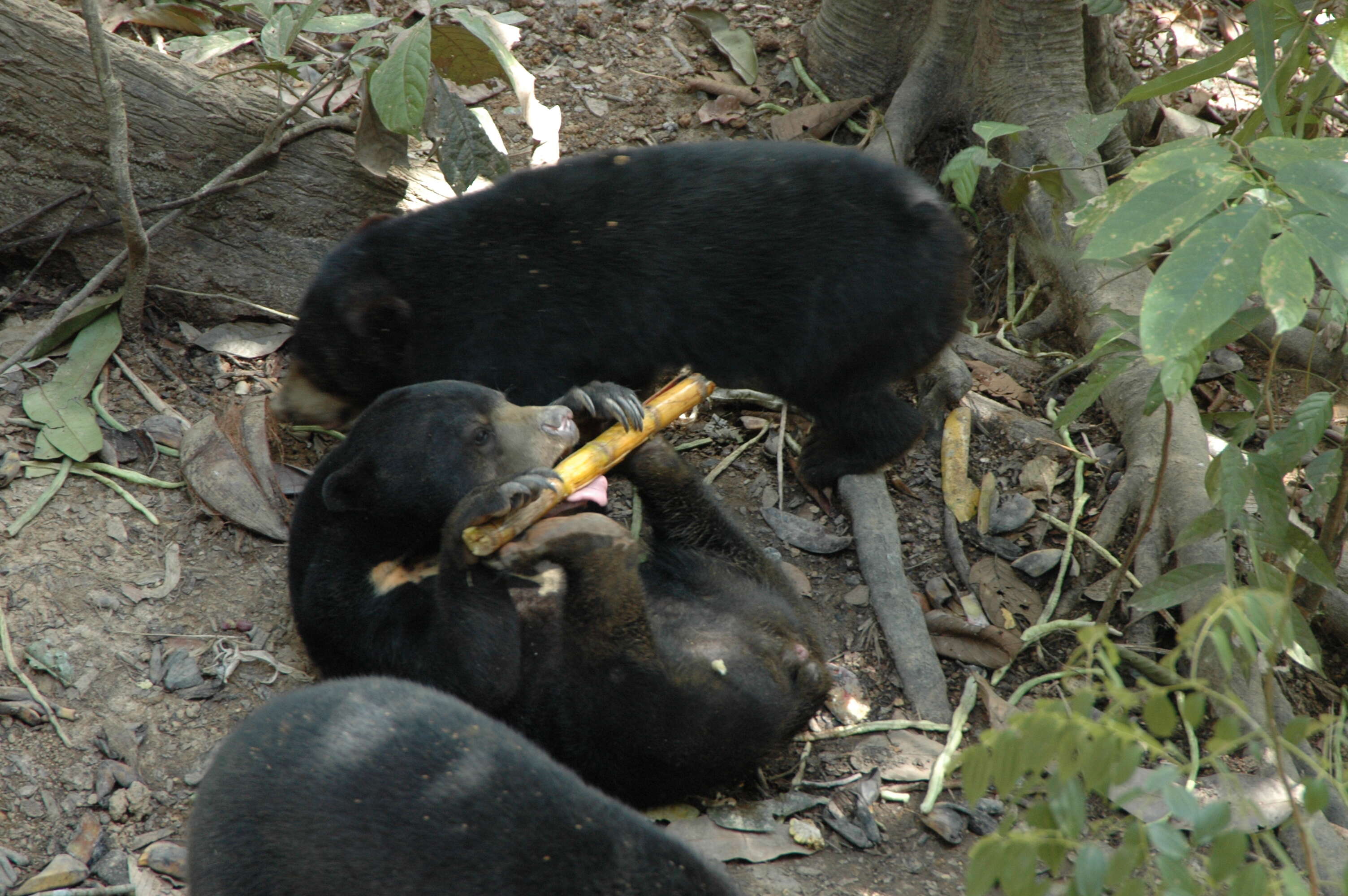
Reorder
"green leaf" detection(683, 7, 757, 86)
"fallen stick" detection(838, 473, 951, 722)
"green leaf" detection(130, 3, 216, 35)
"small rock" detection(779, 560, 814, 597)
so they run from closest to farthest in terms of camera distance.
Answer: "fallen stick" detection(838, 473, 951, 722), "small rock" detection(779, 560, 814, 597), "green leaf" detection(130, 3, 216, 35), "green leaf" detection(683, 7, 757, 86)

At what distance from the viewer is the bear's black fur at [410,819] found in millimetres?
2084

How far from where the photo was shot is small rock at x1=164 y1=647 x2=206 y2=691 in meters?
3.56

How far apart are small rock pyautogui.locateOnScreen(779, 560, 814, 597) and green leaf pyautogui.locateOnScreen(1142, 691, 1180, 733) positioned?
9.69 ft

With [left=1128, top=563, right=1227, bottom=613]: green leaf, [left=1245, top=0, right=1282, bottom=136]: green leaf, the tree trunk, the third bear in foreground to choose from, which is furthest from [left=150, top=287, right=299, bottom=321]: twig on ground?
[left=1245, top=0, right=1282, bottom=136]: green leaf

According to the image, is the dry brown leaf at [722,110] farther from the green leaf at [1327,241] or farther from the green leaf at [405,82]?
the green leaf at [1327,241]

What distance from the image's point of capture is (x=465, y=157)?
186 inches

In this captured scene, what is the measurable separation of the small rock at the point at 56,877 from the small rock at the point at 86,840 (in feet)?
0.12

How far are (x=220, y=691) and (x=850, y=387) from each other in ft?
8.60

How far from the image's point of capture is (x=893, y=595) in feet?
13.8

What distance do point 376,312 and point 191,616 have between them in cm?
134

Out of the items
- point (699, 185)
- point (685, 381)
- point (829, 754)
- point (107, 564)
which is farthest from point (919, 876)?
point (107, 564)

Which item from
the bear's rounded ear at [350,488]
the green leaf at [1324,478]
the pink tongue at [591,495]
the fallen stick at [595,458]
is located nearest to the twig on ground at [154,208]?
the bear's rounded ear at [350,488]

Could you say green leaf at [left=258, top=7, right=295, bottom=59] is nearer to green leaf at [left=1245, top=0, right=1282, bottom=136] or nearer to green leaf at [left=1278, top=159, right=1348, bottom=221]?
green leaf at [left=1245, top=0, right=1282, bottom=136]

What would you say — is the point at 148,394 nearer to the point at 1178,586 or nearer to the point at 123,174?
the point at 123,174
